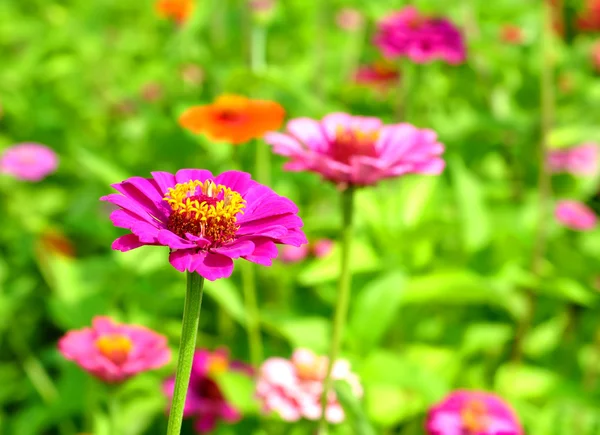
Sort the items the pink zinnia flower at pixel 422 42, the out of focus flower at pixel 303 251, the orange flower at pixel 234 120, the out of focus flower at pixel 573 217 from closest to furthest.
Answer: the orange flower at pixel 234 120 < the pink zinnia flower at pixel 422 42 < the out of focus flower at pixel 303 251 < the out of focus flower at pixel 573 217

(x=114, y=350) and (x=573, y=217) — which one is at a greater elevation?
(x=114, y=350)

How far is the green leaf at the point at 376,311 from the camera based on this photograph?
131cm

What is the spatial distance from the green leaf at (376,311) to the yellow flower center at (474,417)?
23cm

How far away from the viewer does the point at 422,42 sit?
5.69 feet

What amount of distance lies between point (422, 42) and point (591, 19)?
1.80m

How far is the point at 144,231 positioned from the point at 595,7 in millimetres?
3194

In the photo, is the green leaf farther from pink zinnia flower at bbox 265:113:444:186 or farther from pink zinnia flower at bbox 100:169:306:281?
pink zinnia flower at bbox 100:169:306:281

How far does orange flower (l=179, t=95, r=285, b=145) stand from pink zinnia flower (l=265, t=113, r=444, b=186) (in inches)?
6.5

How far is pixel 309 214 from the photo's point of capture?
6.45 ft

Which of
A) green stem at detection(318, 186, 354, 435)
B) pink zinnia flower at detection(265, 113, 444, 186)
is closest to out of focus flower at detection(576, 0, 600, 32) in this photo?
pink zinnia flower at detection(265, 113, 444, 186)

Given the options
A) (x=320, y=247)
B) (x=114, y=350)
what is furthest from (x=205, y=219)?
(x=320, y=247)

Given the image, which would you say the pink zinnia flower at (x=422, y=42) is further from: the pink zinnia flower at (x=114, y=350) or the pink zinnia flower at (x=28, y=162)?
the pink zinnia flower at (x=28, y=162)

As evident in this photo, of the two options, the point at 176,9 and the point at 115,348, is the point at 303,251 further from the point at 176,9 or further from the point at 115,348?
the point at 176,9

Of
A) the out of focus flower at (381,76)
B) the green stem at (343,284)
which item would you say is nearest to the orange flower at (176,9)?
the out of focus flower at (381,76)
